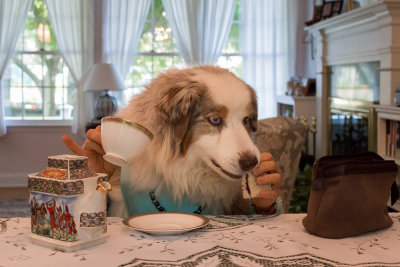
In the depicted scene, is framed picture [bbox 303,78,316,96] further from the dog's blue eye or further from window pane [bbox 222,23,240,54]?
the dog's blue eye

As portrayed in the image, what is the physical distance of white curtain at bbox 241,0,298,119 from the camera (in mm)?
6336

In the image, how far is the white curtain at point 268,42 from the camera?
6336 millimetres

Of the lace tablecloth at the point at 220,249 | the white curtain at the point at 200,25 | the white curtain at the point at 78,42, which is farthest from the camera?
the white curtain at the point at 200,25

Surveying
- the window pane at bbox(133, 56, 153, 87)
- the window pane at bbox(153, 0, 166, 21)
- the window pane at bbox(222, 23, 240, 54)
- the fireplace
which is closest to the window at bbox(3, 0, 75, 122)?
the window pane at bbox(133, 56, 153, 87)

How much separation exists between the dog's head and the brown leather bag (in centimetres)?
22

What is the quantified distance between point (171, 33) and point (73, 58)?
1249 mm

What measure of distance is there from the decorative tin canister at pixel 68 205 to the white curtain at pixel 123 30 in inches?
203

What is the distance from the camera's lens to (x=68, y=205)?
1.03 m

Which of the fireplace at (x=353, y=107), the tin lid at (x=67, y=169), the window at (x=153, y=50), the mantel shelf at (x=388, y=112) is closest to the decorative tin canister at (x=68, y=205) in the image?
the tin lid at (x=67, y=169)

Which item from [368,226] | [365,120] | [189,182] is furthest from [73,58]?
[368,226]

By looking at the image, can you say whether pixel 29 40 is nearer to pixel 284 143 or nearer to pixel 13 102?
pixel 13 102

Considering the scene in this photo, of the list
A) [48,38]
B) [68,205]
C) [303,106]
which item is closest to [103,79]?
[48,38]

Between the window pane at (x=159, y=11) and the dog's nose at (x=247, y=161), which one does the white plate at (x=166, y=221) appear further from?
the window pane at (x=159, y=11)

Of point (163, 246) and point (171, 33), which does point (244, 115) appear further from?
point (171, 33)
